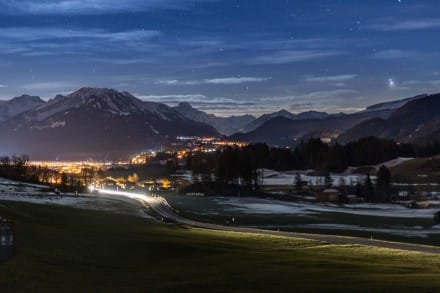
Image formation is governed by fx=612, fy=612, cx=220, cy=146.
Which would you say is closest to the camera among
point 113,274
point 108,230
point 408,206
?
point 113,274

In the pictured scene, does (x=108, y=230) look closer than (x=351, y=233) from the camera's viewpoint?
Yes

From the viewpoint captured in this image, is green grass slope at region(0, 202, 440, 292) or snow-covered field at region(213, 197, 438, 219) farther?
snow-covered field at region(213, 197, 438, 219)

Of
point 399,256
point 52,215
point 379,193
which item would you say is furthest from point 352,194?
point 399,256

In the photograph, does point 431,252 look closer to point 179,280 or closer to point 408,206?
point 179,280

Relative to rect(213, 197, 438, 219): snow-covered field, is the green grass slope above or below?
above

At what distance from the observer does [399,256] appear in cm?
4984

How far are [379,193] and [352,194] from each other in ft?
31.3

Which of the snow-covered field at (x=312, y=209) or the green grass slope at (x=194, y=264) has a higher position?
the green grass slope at (x=194, y=264)

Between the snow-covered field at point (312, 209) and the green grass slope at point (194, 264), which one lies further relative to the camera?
the snow-covered field at point (312, 209)

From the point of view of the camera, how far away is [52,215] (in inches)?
3022

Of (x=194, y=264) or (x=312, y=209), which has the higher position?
(x=194, y=264)

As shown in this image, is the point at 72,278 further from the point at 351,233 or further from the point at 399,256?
the point at 351,233

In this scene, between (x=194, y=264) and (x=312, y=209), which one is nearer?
(x=194, y=264)

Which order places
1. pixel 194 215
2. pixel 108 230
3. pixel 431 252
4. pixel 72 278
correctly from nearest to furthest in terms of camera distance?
1. pixel 72 278
2. pixel 431 252
3. pixel 108 230
4. pixel 194 215
